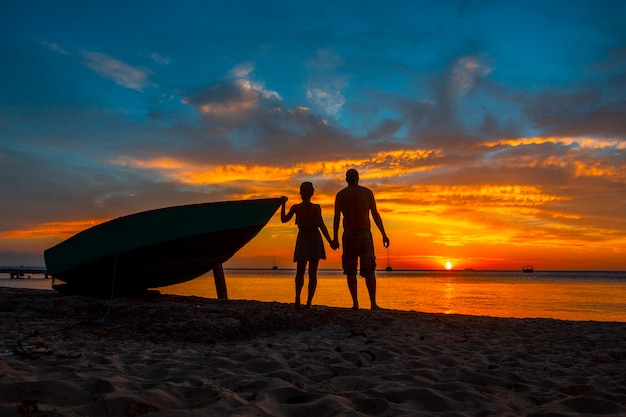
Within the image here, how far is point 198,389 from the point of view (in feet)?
9.51

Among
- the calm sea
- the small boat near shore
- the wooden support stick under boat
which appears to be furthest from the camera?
Result: the calm sea

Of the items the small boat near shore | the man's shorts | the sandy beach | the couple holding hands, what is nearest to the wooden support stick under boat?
the small boat near shore

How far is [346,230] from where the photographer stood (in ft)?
25.2

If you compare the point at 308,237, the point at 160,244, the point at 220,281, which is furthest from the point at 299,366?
the point at 220,281

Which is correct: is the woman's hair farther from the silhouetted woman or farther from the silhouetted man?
the silhouetted man

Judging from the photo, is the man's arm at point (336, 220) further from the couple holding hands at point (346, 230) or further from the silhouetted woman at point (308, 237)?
the silhouetted woman at point (308, 237)

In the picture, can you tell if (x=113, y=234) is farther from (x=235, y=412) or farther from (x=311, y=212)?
(x=235, y=412)

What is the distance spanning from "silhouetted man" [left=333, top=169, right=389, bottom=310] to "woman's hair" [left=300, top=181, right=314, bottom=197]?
1.48 feet

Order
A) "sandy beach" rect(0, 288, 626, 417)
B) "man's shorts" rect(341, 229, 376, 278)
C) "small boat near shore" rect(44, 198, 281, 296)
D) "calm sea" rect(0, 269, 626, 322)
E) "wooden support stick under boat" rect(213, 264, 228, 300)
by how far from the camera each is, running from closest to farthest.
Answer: "sandy beach" rect(0, 288, 626, 417), "man's shorts" rect(341, 229, 376, 278), "small boat near shore" rect(44, 198, 281, 296), "wooden support stick under boat" rect(213, 264, 228, 300), "calm sea" rect(0, 269, 626, 322)

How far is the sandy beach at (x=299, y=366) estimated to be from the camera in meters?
2.65

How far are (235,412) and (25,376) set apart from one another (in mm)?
1530

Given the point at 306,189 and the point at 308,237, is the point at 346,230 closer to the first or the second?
the point at 308,237

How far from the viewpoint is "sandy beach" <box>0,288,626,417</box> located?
2654mm

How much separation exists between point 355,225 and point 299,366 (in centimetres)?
410
